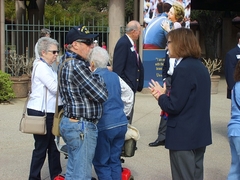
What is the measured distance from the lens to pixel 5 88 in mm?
10617

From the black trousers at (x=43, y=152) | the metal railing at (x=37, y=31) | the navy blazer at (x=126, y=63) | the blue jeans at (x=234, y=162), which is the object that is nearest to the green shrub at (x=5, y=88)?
the metal railing at (x=37, y=31)

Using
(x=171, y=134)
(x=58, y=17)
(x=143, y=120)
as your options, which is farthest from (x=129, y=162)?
(x=58, y=17)

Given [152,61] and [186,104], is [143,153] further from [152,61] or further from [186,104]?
[152,61]

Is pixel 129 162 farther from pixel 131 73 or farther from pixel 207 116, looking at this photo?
pixel 207 116

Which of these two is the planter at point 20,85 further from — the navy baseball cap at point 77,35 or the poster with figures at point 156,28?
the navy baseball cap at point 77,35

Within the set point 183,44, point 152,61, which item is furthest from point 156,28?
point 183,44

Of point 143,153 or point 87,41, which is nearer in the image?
point 87,41

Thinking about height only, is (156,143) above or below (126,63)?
below

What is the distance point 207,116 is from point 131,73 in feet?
8.48

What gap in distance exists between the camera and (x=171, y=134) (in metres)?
3.90

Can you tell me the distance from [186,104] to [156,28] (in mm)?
8926

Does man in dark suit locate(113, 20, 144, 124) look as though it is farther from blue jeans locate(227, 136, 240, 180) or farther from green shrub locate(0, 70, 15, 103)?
green shrub locate(0, 70, 15, 103)

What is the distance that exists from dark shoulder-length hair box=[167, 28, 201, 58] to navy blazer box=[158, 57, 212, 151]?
0.18 ft

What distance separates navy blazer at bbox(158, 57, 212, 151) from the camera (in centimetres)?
375
